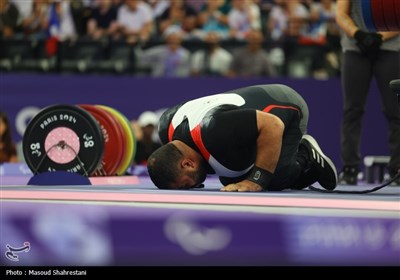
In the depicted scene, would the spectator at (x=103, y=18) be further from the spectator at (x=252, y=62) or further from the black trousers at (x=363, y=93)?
the black trousers at (x=363, y=93)

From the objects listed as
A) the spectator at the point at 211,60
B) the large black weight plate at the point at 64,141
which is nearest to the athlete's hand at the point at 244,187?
the large black weight plate at the point at 64,141

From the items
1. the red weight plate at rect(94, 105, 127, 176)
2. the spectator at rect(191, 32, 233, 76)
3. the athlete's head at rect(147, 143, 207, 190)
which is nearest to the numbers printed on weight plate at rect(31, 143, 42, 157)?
the red weight plate at rect(94, 105, 127, 176)

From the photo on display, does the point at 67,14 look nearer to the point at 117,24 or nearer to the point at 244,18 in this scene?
the point at 117,24

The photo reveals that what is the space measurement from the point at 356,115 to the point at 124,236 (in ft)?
11.8

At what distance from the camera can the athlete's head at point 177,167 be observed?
5.22 metres

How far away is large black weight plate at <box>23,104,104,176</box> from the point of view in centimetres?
628

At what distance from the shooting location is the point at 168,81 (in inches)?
444

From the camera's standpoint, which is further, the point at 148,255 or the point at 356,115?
the point at 356,115

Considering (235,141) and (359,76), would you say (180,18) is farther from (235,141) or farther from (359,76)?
(235,141)

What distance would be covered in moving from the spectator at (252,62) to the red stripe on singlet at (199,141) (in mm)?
6427

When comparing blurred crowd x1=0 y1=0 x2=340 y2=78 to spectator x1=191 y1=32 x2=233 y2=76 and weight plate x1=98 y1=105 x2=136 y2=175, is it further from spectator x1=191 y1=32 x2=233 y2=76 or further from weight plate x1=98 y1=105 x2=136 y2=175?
weight plate x1=98 y1=105 x2=136 y2=175

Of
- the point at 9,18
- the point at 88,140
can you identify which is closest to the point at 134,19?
the point at 9,18

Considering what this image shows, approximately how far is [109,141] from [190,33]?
18.4ft

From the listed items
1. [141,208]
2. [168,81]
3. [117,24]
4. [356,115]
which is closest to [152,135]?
[168,81]
